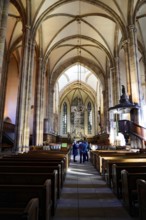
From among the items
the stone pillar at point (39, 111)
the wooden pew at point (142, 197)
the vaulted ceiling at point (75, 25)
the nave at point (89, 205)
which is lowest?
the nave at point (89, 205)

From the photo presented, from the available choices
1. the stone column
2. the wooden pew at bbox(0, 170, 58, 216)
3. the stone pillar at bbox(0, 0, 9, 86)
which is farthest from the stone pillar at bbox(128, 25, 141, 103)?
the wooden pew at bbox(0, 170, 58, 216)

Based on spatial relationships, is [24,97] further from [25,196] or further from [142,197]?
[142,197]

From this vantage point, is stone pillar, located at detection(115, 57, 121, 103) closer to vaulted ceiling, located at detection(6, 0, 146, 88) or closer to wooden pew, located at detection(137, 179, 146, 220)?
vaulted ceiling, located at detection(6, 0, 146, 88)

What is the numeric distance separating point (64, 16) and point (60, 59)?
6945mm

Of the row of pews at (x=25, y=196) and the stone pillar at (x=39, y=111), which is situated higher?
the stone pillar at (x=39, y=111)

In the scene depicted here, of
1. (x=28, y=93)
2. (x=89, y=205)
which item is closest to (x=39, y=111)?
(x=28, y=93)

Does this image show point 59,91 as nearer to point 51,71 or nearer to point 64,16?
point 51,71

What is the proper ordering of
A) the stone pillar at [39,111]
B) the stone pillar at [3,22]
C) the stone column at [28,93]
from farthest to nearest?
the stone pillar at [39,111]
the stone column at [28,93]
the stone pillar at [3,22]

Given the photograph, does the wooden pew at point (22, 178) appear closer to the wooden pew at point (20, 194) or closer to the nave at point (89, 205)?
the wooden pew at point (20, 194)

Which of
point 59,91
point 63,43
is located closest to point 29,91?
point 63,43

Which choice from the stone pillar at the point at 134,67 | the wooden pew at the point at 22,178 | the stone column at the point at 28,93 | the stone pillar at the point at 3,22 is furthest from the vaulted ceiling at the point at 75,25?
the wooden pew at the point at 22,178

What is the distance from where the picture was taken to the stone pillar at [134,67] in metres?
11.2

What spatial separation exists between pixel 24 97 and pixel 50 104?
10799mm

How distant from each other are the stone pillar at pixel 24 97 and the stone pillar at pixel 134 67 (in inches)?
266
